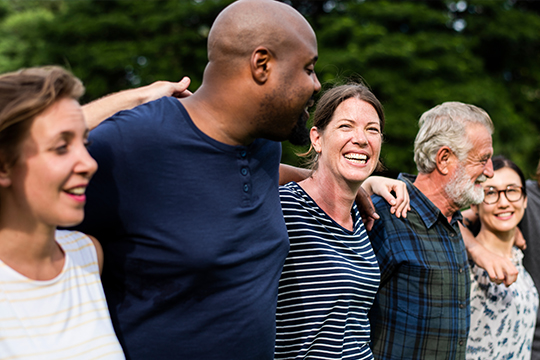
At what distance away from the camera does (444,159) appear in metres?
3.46

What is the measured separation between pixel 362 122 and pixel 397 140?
10.9m

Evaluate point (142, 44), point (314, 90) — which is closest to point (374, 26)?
point (142, 44)

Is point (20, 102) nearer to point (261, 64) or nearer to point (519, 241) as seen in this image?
point (261, 64)

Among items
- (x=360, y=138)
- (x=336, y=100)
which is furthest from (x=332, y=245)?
(x=336, y=100)

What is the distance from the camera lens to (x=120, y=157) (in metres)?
1.70

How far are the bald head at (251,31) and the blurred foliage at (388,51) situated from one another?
35.8ft

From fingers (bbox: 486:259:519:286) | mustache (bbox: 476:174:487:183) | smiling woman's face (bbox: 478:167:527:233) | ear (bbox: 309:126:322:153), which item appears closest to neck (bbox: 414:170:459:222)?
mustache (bbox: 476:174:487:183)

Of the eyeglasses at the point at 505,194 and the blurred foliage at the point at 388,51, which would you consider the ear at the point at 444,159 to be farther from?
the blurred foliage at the point at 388,51

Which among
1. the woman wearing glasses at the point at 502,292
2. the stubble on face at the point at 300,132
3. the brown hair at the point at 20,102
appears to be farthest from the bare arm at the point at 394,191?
the brown hair at the point at 20,102

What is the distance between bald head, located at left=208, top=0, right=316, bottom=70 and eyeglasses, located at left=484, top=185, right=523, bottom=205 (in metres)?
2.58

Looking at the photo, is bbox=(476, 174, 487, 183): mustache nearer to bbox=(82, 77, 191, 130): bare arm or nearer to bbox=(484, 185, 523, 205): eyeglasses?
bbox=(484, 185, 523, 205): eyeglasses

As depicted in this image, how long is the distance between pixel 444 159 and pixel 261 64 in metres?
2.09

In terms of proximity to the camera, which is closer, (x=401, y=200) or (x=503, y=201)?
(x=401, y=200)

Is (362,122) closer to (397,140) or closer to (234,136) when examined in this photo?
(234,136)
